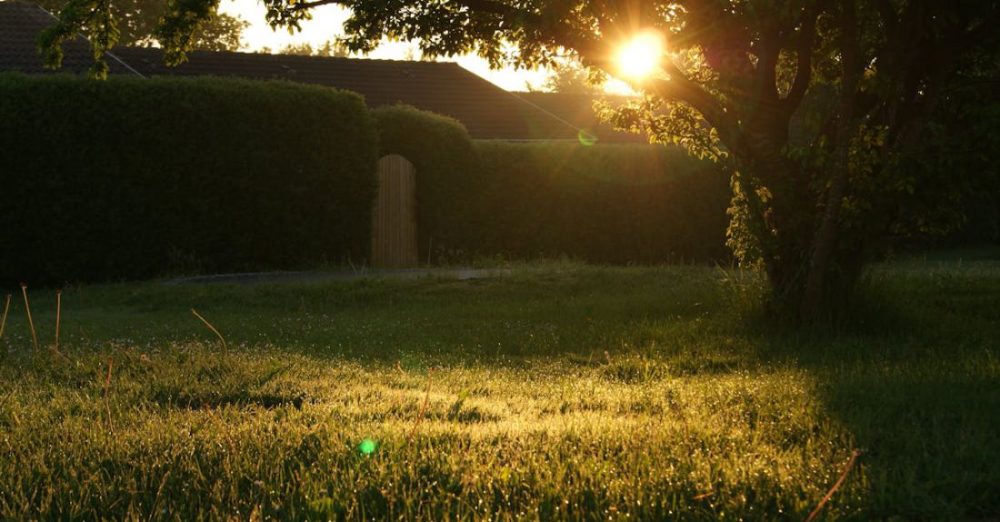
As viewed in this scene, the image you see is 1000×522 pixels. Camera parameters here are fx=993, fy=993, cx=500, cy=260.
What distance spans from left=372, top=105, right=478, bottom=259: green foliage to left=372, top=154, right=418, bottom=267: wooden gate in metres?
0.20

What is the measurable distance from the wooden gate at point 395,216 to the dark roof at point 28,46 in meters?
9.00

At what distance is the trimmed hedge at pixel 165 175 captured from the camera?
1856 cm

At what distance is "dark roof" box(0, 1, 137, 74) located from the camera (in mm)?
26031

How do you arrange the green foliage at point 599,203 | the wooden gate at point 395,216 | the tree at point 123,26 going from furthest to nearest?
the green foliage at point 599,203 → the wooden gate at point 395,216 → the tree at point 123,26

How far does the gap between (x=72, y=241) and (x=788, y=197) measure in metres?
13.5

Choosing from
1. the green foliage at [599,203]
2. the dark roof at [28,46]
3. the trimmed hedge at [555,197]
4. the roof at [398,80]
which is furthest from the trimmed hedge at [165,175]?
the roof at [398,80]

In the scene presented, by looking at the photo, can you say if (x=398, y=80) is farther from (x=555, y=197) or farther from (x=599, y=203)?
(x=599, y=203)

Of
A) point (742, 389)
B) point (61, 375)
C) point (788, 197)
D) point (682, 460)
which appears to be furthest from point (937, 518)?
point (788, 197)

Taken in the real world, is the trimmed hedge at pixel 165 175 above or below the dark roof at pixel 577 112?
below

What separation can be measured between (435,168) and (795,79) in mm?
12896

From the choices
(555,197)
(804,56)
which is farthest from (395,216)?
(804,56)

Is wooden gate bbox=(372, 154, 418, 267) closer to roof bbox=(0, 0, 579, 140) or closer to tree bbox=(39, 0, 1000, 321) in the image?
roof bbox=(0, 0, 579, 140)

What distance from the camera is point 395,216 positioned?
24.0m

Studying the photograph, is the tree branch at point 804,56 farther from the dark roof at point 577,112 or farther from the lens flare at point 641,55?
the dark roof at point 577,112
